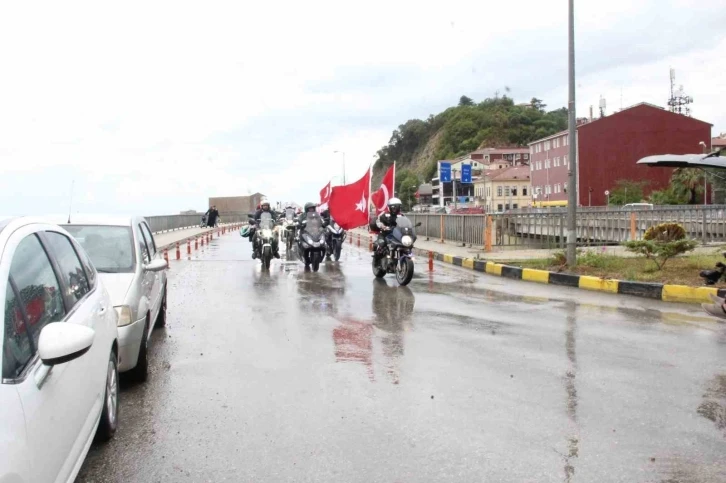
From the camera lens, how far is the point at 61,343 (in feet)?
9.17

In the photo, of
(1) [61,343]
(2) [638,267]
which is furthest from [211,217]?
(1) [61,343]

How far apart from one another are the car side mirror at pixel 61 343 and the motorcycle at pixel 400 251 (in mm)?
10201

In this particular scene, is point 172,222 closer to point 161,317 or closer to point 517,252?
point 517,252

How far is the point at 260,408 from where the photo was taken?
5.07 meters

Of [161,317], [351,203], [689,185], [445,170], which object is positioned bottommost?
[161,317]

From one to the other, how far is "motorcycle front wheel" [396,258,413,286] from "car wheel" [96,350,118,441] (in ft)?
28.5

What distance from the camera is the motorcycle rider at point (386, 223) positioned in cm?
1365

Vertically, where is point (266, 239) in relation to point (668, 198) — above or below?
below

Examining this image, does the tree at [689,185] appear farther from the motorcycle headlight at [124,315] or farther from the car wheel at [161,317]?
the motorcycle headlight at [124,315]

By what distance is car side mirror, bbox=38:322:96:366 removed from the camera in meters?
2.74

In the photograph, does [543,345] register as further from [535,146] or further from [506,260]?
[535,146]

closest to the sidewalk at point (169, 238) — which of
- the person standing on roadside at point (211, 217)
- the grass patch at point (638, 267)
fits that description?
the person standing on roadside at point (211, 217)

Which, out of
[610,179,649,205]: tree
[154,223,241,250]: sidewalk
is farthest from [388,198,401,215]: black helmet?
[610,179,649,205]: tree

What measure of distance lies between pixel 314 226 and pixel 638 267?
708 centimetres
